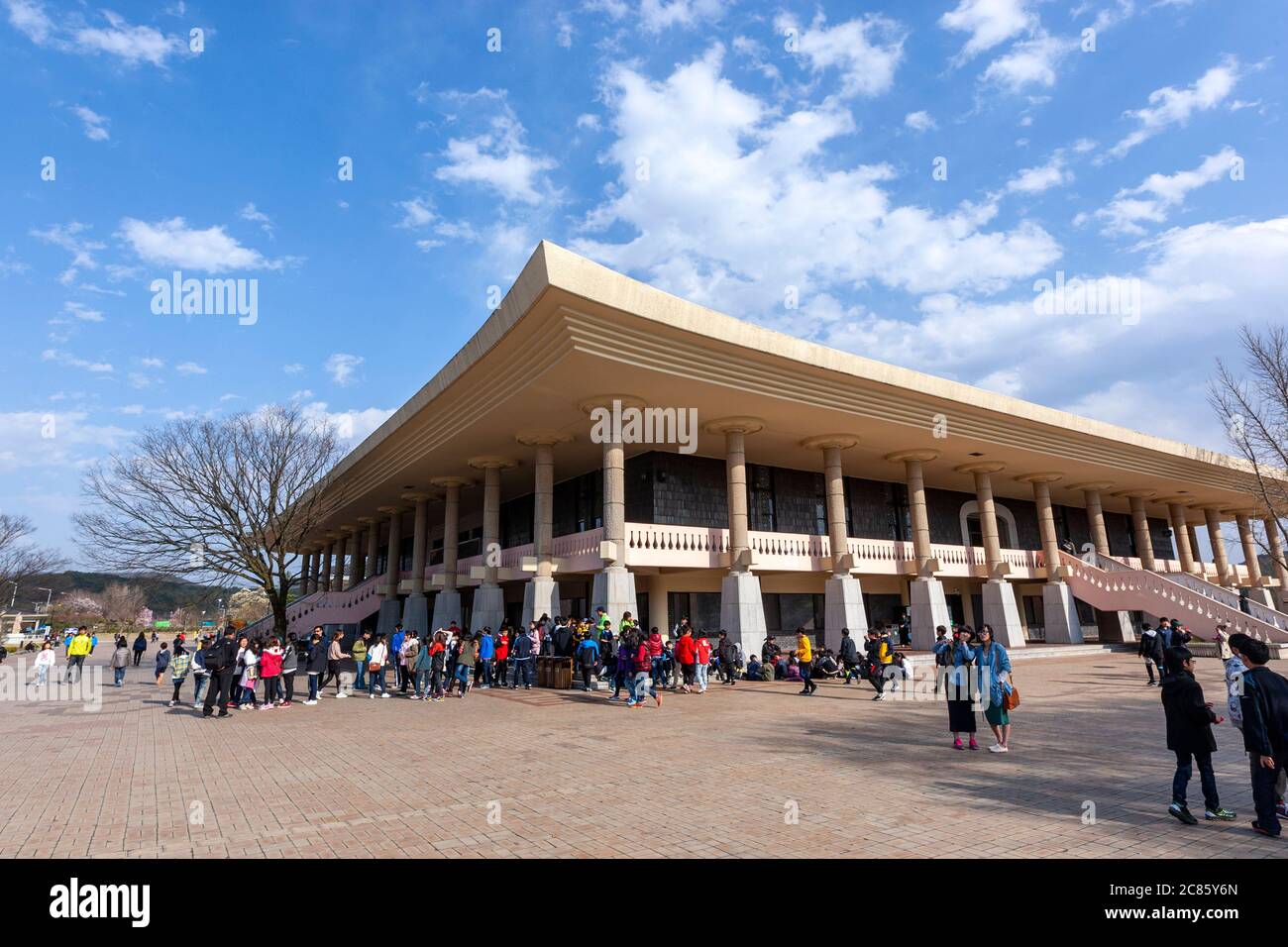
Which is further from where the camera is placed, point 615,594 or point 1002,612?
point 1002,612

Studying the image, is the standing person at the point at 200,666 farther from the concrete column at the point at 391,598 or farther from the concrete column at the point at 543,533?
the concrete column at the point at 391,598

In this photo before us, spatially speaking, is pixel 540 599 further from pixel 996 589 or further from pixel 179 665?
pixel 996 589

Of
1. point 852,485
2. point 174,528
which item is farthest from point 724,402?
point 174,528

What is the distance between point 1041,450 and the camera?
28.0 m

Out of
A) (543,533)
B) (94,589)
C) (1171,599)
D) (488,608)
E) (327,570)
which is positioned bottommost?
(1171,599)

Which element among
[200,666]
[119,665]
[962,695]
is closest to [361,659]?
[200,666]

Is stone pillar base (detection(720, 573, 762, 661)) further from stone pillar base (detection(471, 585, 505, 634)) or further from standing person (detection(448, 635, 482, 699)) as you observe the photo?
stone pillar base (detection(471, 585, 505, 634))

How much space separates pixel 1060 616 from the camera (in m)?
29.9

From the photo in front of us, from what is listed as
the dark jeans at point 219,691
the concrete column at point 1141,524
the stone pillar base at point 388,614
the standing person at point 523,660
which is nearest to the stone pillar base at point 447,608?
the stone pillar base at point 388,614

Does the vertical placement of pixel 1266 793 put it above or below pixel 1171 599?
below

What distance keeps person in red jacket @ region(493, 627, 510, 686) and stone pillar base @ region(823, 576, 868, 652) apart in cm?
1087

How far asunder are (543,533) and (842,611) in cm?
1053
